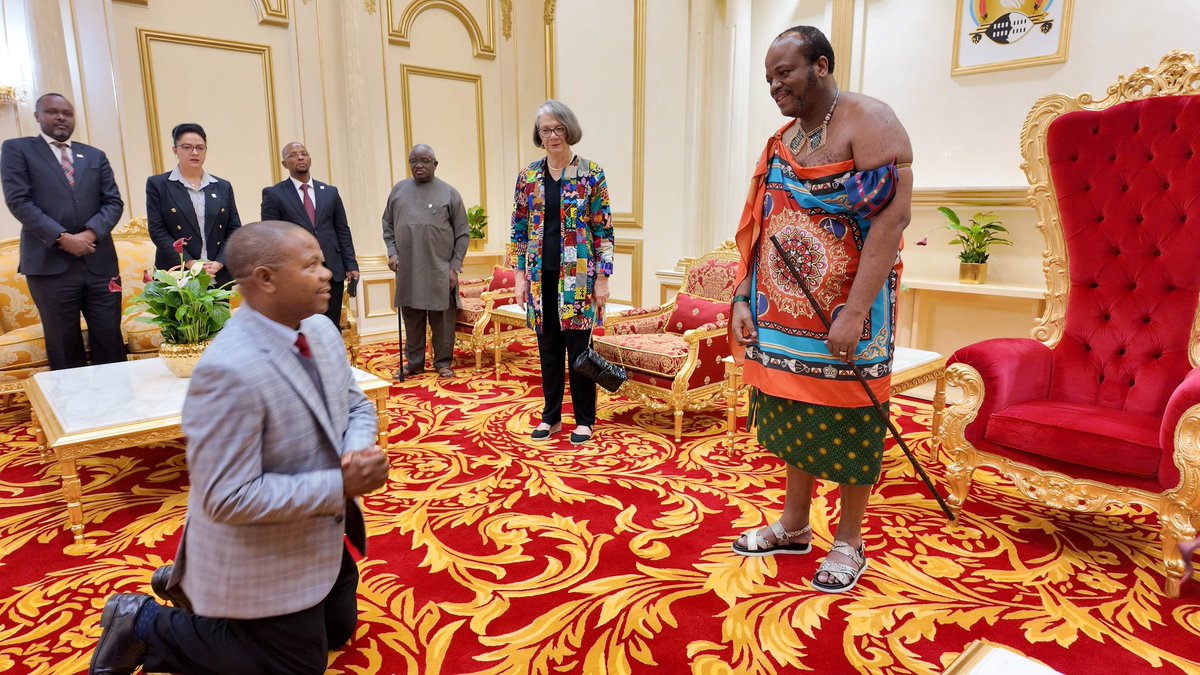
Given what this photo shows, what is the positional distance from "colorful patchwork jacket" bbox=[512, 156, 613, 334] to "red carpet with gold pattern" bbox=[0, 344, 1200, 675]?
717 mm

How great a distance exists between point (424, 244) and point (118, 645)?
352 cm

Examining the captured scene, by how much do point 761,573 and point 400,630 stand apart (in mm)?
1109

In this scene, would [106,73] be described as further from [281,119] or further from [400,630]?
[400,630]

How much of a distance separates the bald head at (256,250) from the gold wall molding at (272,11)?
5.35m

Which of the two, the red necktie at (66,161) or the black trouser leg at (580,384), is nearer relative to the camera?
the black trouser leg at (580,384)

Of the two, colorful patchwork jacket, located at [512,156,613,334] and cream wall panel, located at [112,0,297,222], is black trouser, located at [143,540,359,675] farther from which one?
cream wall panel, located at [112,0,297,222]

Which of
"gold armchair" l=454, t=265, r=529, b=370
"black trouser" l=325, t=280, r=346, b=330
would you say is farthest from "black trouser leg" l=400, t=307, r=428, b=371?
"black trouser" l=325, t=280, r=346, b=330

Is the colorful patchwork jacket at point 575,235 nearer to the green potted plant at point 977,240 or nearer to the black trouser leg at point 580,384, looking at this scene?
the black trouser leg at point 580,384

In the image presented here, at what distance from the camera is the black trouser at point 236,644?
1.42m

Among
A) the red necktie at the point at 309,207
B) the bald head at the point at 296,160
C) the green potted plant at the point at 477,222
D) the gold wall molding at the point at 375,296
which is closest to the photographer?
the bald head at the point at 296,160

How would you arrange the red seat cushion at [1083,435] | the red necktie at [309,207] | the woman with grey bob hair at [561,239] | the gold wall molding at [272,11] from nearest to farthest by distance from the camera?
the red seat cushion at [1083,435] → the woman with grey bob hair at [561,239] → the red necktie at [309,207] → the gold wall molding at [272,11]

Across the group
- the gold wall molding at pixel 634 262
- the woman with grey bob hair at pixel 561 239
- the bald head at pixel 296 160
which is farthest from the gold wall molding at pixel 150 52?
the woman with grey bob hair at pixel 561 239

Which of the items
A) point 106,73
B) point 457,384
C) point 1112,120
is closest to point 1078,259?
point 1112,120

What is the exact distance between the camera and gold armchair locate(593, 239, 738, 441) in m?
3.50
